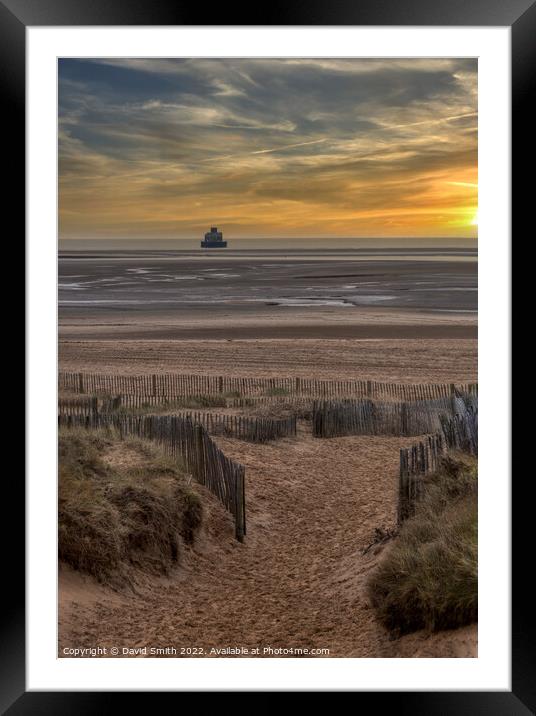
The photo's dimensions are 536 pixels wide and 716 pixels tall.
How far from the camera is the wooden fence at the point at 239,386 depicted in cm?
1309

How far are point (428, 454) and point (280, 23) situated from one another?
3524mm

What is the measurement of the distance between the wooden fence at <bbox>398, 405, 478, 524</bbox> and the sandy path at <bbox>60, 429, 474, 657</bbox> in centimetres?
51

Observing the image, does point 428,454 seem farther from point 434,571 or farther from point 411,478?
point 434,571

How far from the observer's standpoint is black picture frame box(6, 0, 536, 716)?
2275 millimetres

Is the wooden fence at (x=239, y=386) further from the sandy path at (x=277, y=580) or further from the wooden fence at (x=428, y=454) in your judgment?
the wooden fence at (x=428, y=454)

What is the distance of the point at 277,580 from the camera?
196 inches

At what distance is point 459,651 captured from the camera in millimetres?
2795

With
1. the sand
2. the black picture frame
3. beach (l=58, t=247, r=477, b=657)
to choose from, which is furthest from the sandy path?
the sand

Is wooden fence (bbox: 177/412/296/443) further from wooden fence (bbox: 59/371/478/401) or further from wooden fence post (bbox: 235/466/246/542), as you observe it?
wooden fence (bbox: 59/371/478/401)
